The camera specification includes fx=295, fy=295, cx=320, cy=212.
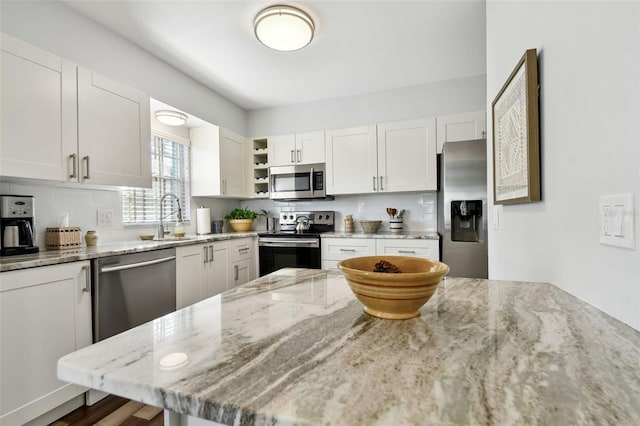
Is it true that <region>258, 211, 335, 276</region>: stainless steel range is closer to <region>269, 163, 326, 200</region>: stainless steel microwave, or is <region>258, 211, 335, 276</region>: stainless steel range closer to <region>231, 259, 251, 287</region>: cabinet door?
<region>231, 259, 251, 287</region>: cabinet door

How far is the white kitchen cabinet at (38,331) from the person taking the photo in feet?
4.55

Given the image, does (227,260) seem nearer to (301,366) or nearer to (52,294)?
(52,294)

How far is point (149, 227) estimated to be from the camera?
2.87m

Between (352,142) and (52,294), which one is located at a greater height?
(352,142)

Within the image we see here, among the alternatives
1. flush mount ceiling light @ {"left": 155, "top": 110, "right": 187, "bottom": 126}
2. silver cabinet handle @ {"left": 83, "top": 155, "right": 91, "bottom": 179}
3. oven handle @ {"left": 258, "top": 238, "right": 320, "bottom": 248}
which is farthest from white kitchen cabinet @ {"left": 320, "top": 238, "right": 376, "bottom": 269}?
silver cabinet handle @ {"left": 83, "top": 155, "right": 91, "bottom": 179}

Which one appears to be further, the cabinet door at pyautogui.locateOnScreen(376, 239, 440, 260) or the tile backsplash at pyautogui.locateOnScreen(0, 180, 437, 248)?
the cabinet door at pyautogui.locateOnScreen(376, 239, 440, 260)

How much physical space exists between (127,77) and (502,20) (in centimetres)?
270

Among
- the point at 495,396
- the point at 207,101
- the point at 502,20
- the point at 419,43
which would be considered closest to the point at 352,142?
the point at 419,43

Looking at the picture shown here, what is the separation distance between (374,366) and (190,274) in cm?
239

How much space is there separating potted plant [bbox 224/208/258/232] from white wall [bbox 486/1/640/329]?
3125 millimetres

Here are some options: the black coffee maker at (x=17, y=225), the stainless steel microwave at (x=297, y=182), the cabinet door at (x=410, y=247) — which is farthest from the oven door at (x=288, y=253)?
the black coffee maker at (x=17, y=225)

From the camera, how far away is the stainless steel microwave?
11.8ft

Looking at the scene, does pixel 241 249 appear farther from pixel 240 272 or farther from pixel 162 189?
pixel 162 189

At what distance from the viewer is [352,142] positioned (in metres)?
3.44
